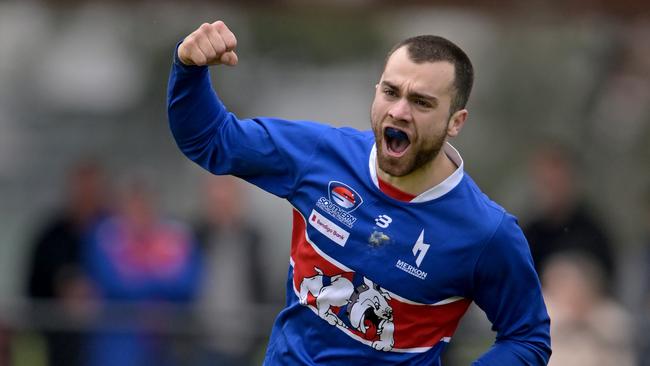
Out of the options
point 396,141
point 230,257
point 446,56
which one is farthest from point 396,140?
point 230,257

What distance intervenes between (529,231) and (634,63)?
5672 millimetres

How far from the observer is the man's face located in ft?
16.3

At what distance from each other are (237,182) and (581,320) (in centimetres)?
348

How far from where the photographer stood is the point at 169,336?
30.7 ft

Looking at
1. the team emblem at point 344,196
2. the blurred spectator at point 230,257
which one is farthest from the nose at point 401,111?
the blurred spectator at point 230,257

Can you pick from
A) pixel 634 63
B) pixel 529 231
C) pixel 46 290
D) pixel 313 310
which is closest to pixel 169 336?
pixel 46 290

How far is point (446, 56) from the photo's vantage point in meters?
5.07

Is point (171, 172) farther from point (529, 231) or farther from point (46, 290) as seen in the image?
point (529, 231)

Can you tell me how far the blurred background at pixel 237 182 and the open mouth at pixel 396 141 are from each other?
12.4ft

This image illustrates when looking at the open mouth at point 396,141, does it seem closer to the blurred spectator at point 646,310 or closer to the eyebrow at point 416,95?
the eyebrow at point 416,95

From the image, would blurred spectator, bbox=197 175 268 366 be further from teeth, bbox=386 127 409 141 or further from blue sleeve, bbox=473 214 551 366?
teeth, bbox=386 127 409 141

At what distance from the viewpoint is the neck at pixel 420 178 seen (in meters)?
5.17

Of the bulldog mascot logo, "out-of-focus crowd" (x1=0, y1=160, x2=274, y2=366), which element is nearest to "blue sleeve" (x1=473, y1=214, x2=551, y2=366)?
the bulldog mascot logo

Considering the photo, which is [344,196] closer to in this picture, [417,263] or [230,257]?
[417,263]
